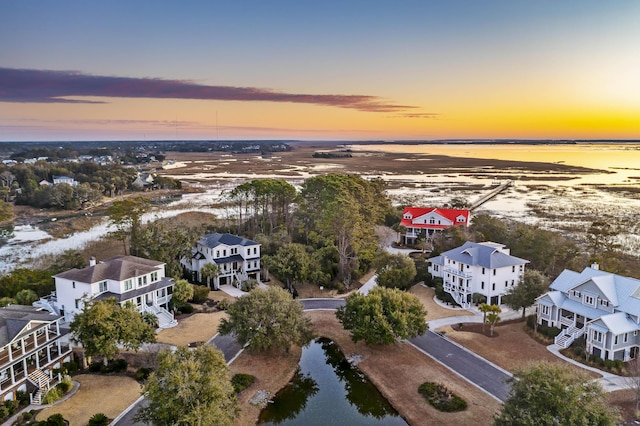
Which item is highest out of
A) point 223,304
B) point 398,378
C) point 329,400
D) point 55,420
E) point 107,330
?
point 107,330

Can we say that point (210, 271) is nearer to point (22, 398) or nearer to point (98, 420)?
point (22, 398)

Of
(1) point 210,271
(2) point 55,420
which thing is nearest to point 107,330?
(2) point 55,420

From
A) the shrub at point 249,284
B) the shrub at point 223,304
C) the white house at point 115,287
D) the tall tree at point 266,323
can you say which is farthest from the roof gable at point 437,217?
the white house at point 115,287

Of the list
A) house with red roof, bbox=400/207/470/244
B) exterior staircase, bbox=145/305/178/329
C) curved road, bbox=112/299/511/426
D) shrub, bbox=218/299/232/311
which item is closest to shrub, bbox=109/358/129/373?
curved road, bbox=112/299/511/426

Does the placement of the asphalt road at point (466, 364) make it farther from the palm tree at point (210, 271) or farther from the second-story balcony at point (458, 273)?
the palm tree at point (210, 271)

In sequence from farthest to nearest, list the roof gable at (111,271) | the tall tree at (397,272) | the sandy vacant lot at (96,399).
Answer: the tall tree at (397,272) < the roof gable at (111,271) < the sandy vacant lot at (96,399)

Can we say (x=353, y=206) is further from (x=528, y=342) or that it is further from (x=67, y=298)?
(x=67, y=298)

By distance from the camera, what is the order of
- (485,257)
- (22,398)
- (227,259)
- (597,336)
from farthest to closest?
(227,259)
(485,257)
(597,336)
(22,398)
